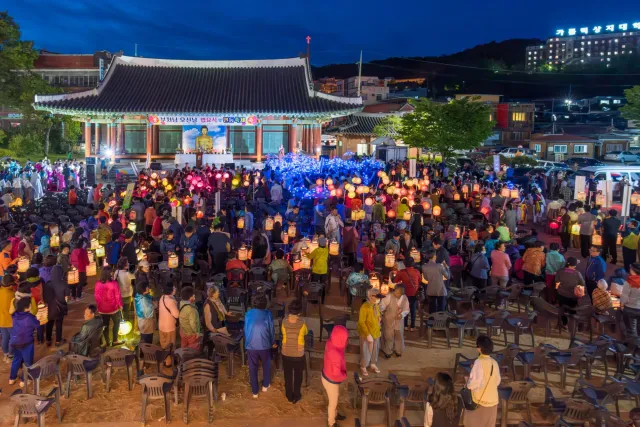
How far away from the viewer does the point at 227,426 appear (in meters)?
7.10

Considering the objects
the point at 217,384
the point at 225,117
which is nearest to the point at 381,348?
the point at 217,384

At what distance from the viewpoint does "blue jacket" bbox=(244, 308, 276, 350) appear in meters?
7.43

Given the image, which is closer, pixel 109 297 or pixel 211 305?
pixel 211 305

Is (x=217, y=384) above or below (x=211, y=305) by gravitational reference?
below

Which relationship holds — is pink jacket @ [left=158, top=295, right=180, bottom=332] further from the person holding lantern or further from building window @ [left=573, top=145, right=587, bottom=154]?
building window @ [left=573, top=145, right=587, bottom=154]

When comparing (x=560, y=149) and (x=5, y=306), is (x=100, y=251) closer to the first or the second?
(x=5, y=306)

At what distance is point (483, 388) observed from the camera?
5785mm

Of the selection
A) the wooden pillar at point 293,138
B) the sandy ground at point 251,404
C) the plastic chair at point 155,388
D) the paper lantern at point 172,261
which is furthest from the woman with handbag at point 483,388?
the wooden pillar at point 293,138

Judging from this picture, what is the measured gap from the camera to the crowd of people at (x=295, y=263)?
765 cm

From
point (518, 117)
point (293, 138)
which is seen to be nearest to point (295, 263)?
point (293, 138)

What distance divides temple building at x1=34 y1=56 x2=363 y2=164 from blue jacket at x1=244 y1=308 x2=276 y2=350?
23.3 metres

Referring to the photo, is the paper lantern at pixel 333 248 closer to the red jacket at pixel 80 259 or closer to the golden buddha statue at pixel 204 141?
the red jacket at pixel 80 259

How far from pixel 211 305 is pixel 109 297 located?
6.34 feet

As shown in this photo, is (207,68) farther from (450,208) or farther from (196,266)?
(196,266)
